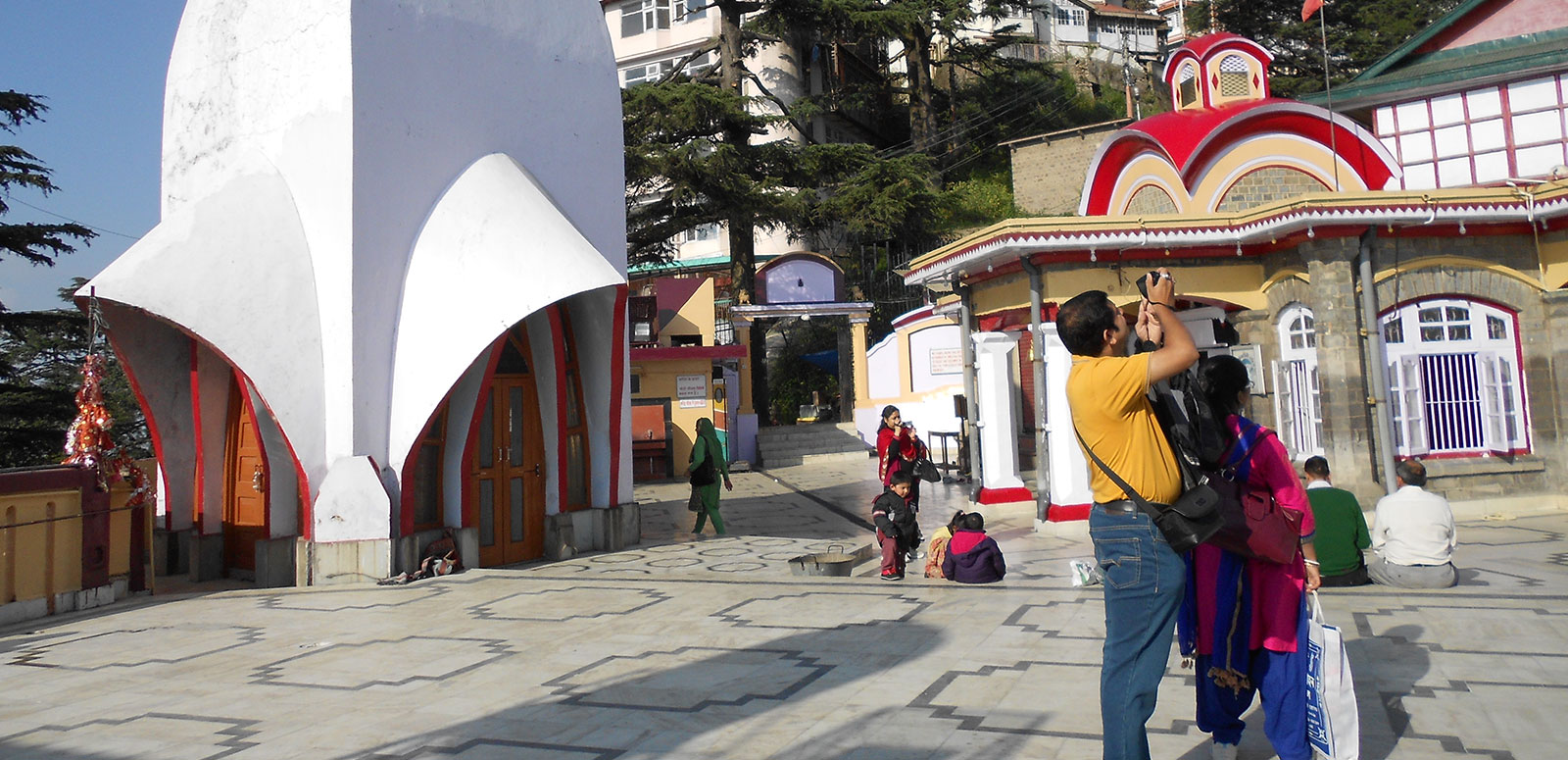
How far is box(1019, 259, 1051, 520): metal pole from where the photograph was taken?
37.4 feet

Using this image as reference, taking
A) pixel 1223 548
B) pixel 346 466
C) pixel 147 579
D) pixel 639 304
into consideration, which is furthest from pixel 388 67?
pixel 639 304

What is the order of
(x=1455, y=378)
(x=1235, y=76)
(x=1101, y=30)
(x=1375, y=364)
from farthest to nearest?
(x=1101, y=30) < (x=1235, y=76) < (x=1455, y=378) < (x=1375, y=364)

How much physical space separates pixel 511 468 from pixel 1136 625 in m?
8.07

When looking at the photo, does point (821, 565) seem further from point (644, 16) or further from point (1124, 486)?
point (644, 16)

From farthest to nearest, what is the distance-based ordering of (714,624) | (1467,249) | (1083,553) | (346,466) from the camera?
(1467,249) → (1083,553) → (346,466) → (714,624)

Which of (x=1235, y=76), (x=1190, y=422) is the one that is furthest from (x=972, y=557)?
(x=1235, y=76)

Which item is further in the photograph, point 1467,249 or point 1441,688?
point 1467,249

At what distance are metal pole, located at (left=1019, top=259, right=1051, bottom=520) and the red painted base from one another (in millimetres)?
1559

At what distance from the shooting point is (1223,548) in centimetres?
381

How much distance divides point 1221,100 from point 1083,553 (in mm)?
8102

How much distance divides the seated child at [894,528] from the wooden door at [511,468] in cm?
396

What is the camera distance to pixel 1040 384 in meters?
11.6

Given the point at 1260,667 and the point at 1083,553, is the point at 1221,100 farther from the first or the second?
the point at 1260,667

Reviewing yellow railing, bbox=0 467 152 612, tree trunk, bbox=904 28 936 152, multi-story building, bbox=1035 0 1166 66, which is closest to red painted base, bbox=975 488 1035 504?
yellow railing, bbox=0 467 152 612
